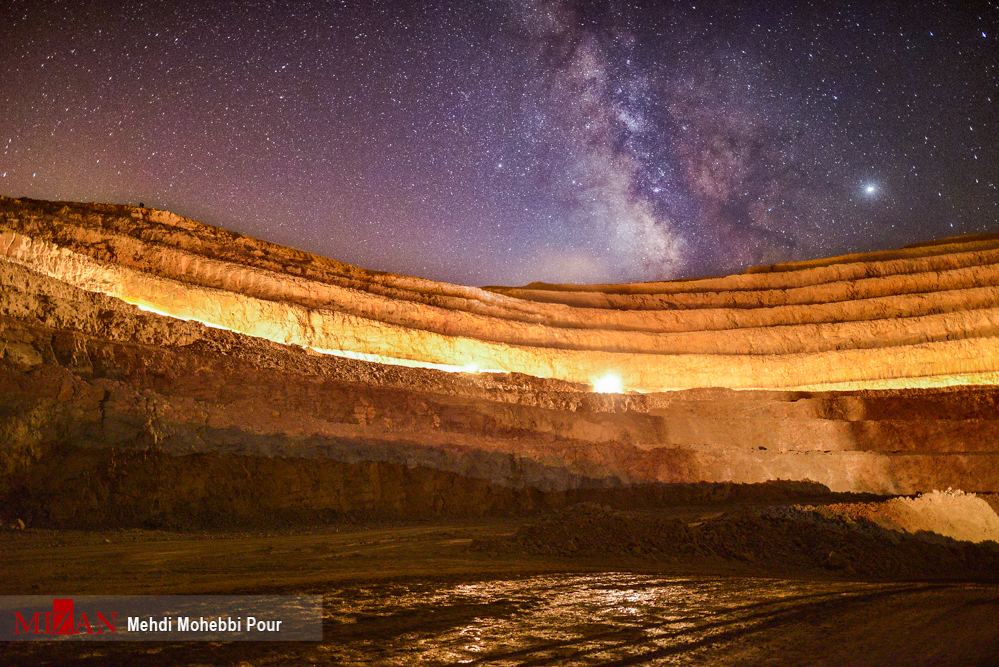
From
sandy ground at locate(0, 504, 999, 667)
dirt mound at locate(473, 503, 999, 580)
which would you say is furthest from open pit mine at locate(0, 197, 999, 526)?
dirt mound at locate(473, 503, 999, 580)

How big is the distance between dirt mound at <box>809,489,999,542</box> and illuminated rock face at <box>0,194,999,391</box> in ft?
69.9

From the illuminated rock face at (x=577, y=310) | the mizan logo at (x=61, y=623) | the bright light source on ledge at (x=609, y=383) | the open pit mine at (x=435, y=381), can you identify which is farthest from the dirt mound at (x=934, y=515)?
the bright light source on ledge at (x=609, y=383)

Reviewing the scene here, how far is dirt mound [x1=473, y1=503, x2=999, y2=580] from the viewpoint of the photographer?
27.2 feet

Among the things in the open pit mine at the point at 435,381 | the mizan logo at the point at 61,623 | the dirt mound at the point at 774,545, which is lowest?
the dirt mound at the point at 774,545

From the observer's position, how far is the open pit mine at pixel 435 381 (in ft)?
32.3

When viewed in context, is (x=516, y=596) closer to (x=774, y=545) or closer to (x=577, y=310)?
(x=774, y=545)

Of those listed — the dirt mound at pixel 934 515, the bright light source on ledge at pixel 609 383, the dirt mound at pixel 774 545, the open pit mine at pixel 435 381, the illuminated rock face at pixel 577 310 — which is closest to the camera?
the dirt mound at pixel 774 545

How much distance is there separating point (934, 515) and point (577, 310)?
2675 centimetres

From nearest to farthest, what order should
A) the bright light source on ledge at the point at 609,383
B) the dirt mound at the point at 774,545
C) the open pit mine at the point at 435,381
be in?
the dirt mound at the point at 774,545
the open pit mine at the point at 435,381
the bright light source on ledge at the point at 609,383

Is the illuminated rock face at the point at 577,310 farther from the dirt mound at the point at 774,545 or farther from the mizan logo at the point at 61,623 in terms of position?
the mizan logo at the point at 61,623

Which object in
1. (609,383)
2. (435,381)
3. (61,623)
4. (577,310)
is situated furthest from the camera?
(577,310)

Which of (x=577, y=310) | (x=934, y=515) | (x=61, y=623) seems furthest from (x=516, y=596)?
(x=577, y=310)

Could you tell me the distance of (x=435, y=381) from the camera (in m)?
20.0

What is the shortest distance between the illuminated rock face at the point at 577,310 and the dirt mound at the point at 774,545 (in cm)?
2031
